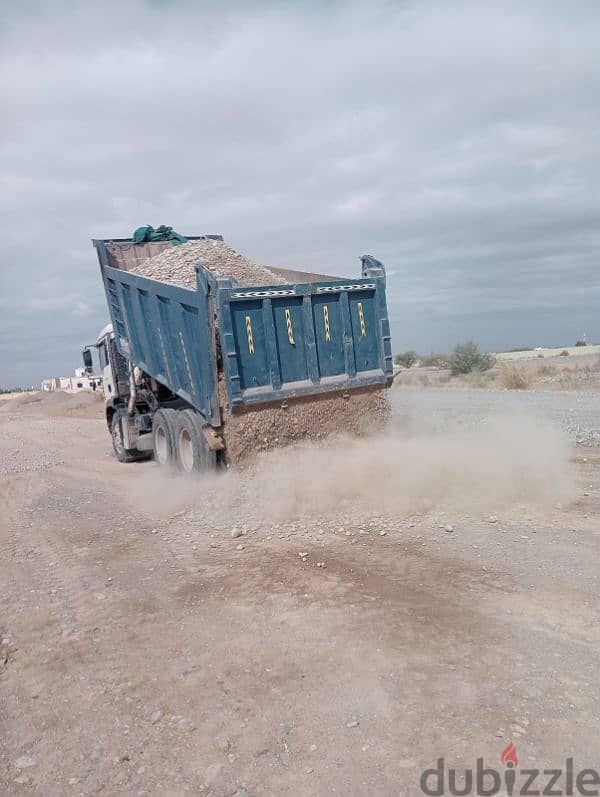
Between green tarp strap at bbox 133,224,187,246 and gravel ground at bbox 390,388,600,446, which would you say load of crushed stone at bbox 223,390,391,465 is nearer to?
gravel ground at bbox 390,388,600,446

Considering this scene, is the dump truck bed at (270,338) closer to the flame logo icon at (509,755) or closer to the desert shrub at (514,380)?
the flame logo icon at (509,755)

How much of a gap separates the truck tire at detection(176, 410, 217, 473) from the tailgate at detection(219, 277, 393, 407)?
1.00 meters

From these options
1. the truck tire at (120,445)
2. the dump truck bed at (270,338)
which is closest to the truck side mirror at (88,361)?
the truck tire at (120,445)

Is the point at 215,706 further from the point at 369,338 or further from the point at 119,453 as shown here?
the point at 119,453

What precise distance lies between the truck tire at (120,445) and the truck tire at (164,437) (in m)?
1.24

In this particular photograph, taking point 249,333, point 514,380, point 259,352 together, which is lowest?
point 514,380

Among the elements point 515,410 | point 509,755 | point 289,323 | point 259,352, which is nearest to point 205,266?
point 289,323

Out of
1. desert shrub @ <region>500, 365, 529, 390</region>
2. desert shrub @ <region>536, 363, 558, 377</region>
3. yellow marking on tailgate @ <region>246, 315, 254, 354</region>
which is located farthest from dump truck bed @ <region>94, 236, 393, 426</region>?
desert shrub @ <region>536, 363, 558, 377</region>

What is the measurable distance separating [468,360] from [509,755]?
30.7m

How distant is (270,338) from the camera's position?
762 cm

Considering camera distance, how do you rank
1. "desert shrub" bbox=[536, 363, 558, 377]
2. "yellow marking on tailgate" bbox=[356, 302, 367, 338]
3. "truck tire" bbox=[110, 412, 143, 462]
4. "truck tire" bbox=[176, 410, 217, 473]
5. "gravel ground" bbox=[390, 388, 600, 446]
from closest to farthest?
"truck tire" bbox=[176, 410, 217, 473], "yellow marking on tailgate" bbox=[356, 302, 367, 338], "gravel ground" bbox=[390, 388, 600, 446], "truck tire" bbox=[110, 412, 143, 462], "desert shrub" bbox=[536, 363, 558, 377]

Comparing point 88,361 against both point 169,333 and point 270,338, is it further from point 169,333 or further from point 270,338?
point 270,338

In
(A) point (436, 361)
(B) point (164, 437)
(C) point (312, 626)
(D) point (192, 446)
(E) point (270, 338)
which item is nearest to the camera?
(C) point (312, 626)

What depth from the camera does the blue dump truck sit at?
294 inches
